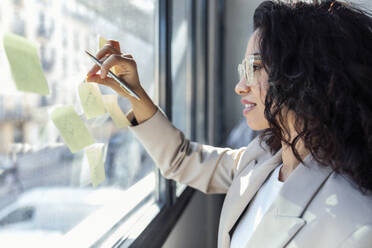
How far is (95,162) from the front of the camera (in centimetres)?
72

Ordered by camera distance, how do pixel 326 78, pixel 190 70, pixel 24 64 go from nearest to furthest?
pixel 24 64 → pixel 326 78 → pixel 190 70

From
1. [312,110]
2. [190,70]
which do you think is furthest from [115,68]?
[190,70]

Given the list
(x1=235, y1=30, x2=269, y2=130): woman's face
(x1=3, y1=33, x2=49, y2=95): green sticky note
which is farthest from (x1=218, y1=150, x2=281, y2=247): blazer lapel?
(x1=3, y1=33, x2=49, y2=95): green sticky note

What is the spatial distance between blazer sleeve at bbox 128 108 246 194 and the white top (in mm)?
204

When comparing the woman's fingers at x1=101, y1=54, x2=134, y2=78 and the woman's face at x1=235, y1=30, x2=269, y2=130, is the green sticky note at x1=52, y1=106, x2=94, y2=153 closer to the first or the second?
the woman's fingers at x1=101, y1=54, x2=134, y2=78

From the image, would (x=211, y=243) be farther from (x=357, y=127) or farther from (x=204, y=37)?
(x=357, y=127)

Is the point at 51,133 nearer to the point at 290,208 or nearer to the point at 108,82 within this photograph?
the point at 108,82

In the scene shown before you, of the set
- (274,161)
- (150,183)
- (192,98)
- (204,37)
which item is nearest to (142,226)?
(150,183)

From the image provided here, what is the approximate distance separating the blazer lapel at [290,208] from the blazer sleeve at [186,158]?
0.35 meters

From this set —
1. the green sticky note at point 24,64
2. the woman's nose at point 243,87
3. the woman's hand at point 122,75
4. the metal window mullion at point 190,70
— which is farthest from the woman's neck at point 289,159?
the metal window mullion at point 190,70

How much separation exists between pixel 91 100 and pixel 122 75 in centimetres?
14

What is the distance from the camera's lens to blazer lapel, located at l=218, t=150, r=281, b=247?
2.85 feet

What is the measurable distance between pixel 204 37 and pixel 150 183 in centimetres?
124

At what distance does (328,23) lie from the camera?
69cm
